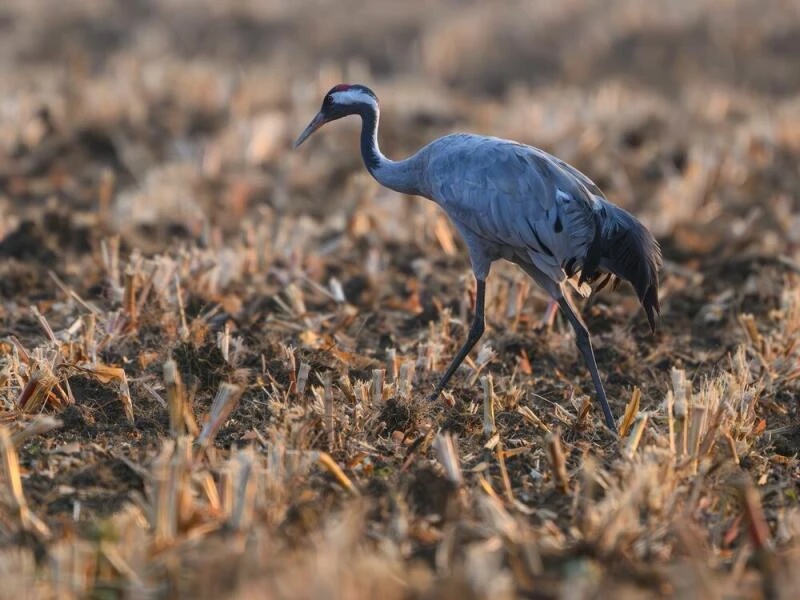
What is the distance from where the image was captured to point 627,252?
521 cm

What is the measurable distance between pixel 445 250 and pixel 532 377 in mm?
2007

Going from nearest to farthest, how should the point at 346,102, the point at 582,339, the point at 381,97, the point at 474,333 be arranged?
the point at 582,339 → the point at 474,333 → the point at 346,102 → the point at 381,97

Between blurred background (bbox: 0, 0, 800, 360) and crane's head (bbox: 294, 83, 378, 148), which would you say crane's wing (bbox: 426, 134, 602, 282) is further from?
blurred background (bbox: 0, 0, 800, 360)

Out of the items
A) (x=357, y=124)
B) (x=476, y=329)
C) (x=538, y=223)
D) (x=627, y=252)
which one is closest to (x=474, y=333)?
(x=476, y=329)

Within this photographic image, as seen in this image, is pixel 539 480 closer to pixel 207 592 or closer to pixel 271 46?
pixel 207 592

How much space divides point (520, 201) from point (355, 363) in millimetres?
1104

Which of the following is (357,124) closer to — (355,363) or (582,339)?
(355,363)

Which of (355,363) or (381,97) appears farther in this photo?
(381,97)

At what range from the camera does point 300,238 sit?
24.5 ft

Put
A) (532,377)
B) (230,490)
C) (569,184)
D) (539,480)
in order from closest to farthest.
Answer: (230,490), (539,480), (569,184), (532,377)

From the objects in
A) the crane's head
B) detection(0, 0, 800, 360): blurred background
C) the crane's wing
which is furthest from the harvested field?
the crane's head

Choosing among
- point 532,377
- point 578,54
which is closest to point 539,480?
point 532,377

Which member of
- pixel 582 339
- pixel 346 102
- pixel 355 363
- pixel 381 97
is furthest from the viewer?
pixel 381 97

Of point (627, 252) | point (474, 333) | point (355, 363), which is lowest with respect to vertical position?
point (355, 363)
